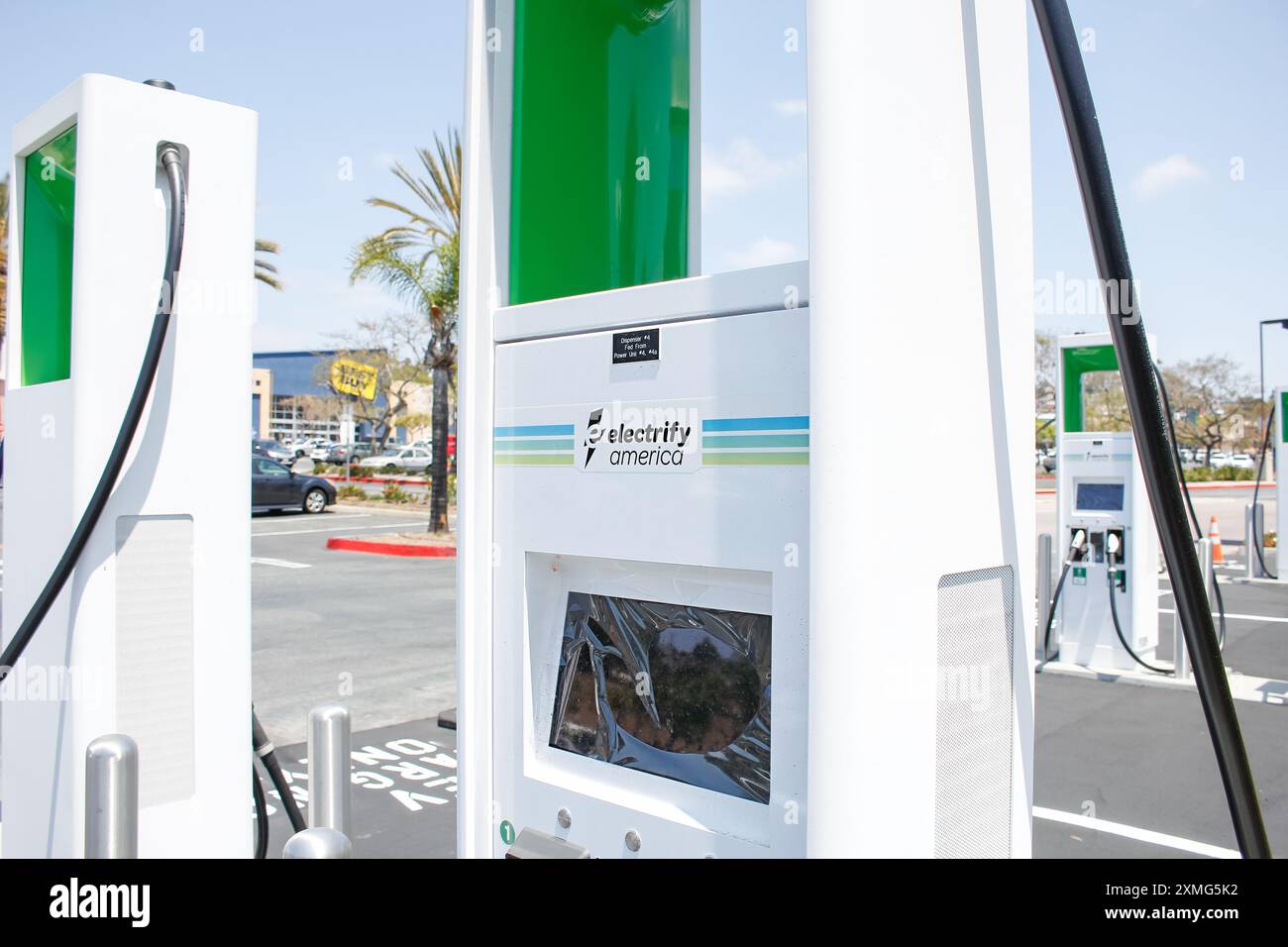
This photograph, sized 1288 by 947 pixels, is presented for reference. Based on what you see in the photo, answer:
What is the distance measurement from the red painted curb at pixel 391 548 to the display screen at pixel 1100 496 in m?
10.0

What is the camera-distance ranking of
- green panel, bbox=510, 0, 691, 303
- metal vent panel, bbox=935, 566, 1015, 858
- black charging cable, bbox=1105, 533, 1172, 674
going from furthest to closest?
black charging cable, bbox=1105, 533, 1172, 674 < green panel, bbox=510, 0, 691, 303 < metal vent panel, bbox=935, 566, 1015, 858

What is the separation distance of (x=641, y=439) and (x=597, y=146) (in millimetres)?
959

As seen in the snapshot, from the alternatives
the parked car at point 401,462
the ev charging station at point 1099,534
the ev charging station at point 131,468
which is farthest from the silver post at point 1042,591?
the parked car at point 401,462

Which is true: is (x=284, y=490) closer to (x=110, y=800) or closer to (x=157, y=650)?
(x=157, y=650)

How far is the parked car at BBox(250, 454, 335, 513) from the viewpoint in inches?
862

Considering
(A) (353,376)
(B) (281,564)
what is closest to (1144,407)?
(B) (281,564)

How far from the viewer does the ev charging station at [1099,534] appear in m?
8.02

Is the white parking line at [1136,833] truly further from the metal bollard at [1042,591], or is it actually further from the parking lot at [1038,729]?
the metal bollard at [1042,591]

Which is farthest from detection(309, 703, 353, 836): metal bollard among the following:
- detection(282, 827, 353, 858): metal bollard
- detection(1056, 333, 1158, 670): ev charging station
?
detection(1056, 333, 1158, 670): ev charging station

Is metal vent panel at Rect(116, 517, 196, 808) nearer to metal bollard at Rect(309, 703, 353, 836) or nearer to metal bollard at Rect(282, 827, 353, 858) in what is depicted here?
metal bollard at Rect(309, 703, 353, 836)

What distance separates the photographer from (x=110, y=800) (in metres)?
1.31

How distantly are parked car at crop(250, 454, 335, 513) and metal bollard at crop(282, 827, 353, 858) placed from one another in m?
21.2

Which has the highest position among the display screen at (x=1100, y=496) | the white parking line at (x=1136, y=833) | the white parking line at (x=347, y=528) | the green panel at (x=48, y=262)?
the green panel at (x=48, y=262)
